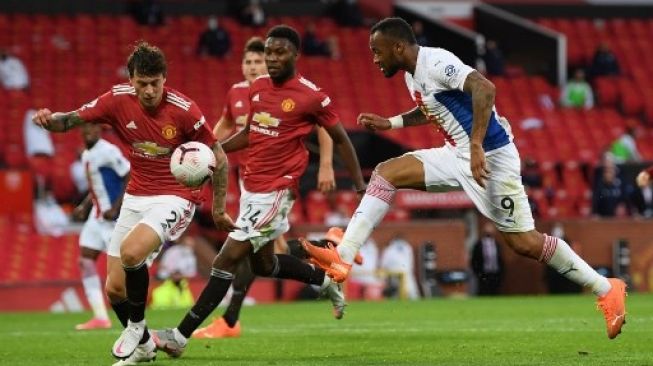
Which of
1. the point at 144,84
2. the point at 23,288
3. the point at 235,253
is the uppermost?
the point at 144,84

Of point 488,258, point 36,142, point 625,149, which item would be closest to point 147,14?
point 36,142

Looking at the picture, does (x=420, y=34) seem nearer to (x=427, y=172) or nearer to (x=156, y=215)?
(x=427, y=172)

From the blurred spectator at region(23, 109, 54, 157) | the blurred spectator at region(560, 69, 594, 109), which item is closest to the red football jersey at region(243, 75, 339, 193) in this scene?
the blurred spectator at region(23, 109, 54, 157)

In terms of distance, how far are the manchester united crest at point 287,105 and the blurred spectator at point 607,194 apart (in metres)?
14.4

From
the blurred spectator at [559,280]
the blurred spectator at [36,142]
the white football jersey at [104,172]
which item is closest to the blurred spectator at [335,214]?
the blurred spectator at [559,280]

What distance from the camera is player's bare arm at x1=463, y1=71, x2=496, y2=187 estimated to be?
9.28 m

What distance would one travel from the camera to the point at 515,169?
32.9ft

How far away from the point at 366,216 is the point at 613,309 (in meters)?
1.83

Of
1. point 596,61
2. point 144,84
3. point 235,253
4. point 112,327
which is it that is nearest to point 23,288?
point 112,327

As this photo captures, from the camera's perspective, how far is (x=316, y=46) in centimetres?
2953

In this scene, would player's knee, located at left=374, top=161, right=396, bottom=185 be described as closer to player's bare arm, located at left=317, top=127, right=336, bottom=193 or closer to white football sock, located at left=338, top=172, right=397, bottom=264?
white football sock, located at left=338, top=172, right=397, bottom=264

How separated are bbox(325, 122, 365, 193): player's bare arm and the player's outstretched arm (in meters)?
2.20

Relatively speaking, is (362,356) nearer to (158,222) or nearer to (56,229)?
(158,222)

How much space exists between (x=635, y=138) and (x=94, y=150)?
54.7 feet
